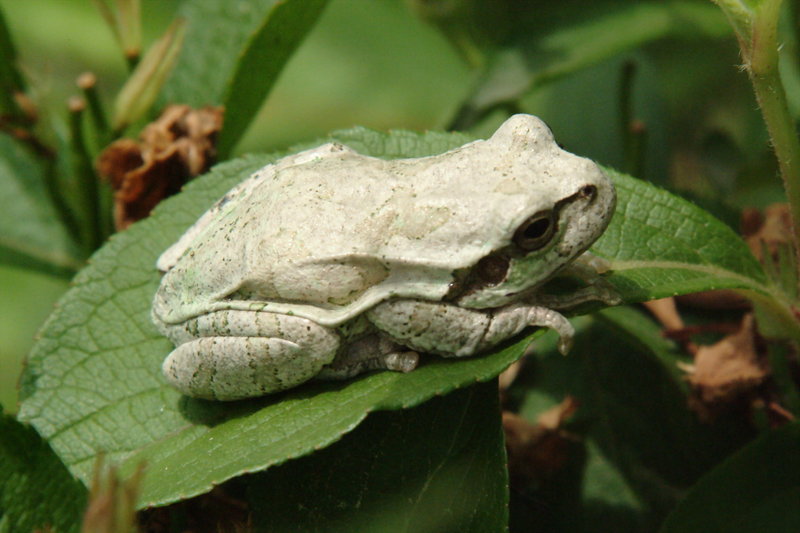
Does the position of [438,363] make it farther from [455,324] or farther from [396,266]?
[396,266]

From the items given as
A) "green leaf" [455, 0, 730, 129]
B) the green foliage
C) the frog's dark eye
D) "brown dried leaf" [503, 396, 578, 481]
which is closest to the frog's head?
the frog's dark eye

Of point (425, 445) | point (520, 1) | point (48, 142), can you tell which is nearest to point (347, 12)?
point (520, 1)

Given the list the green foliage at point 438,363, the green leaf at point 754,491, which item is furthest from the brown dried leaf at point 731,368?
the green leaf at point 754,491

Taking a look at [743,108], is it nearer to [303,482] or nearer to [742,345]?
[742,345]

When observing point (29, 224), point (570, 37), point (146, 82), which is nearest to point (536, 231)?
point (146, 82)

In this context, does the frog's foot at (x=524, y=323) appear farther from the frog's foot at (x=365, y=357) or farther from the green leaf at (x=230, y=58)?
the green leaf at (x=230, y=58)
